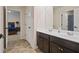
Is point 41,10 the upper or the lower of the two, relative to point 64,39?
upper

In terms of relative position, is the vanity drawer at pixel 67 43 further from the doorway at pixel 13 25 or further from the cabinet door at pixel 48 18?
the doorway at pixel 13 25

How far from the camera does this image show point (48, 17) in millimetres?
4129

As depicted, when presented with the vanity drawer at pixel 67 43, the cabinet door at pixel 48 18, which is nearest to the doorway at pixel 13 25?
the cabinet door at pixel 48 18

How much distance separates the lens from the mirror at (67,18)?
2.73m

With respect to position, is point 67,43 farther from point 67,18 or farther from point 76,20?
point 67,18

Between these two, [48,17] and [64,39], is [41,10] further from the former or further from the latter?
[64,39]

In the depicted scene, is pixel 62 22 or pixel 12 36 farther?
pixel 12 36

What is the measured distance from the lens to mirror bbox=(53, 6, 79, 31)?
2729mm

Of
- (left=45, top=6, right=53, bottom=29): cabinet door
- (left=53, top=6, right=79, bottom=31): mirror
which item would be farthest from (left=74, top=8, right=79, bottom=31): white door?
(left=45, top=6, right=53, bottom=29): cabinet door

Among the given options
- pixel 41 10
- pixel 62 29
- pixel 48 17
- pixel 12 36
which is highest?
pixel 41 10

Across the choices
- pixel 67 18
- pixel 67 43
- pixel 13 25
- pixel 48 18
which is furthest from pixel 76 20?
pixel 13 25
